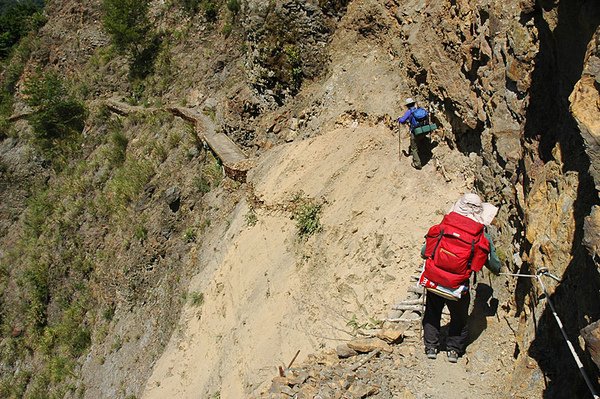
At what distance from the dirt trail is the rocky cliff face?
2.18 feet

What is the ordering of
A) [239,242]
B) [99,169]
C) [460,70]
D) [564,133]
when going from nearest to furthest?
[564,133]
[460,70]
[239,242]
[99,169]

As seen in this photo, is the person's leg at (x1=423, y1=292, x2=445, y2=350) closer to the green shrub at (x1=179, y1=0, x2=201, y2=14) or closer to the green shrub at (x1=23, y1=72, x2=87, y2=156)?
the green shrub at (x1=179, y1=0, x2=201, y2=14)

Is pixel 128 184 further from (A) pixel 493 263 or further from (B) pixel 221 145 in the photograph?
(A) pixel 493 263

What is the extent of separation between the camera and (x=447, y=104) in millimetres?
8273

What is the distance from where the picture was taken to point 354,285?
742 cm

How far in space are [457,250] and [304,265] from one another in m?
4.52

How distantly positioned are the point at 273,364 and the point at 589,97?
18.4 ft

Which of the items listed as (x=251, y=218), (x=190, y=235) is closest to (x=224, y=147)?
(x=190, y=235)

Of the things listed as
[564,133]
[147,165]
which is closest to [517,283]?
[564,133]

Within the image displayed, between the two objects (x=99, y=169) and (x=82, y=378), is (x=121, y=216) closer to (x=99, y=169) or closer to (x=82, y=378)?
(x=99, y=169)

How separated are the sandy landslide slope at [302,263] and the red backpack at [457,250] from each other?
1.90 metres

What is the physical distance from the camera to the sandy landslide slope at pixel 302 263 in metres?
7.30

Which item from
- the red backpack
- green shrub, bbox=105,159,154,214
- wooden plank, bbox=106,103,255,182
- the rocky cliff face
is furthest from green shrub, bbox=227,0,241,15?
the red backpack

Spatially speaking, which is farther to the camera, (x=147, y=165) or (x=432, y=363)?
(x=147, y=165)
